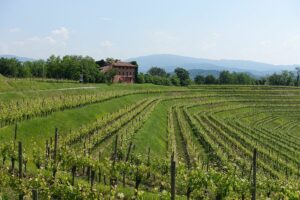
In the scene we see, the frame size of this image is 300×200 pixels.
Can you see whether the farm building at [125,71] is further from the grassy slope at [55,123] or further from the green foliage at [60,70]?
the grassy slope at [55,123]

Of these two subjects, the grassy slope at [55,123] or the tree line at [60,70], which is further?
the tree line at [60,70]

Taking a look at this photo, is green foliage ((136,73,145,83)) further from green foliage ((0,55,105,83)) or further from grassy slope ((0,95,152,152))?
grassy slope ((0,95,152,152))

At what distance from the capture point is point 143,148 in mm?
39781

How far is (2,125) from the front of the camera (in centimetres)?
3772

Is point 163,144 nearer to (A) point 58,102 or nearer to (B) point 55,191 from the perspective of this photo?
(A) point 58,102

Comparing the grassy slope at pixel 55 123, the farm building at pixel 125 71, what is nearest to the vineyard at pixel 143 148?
the grassy slope at pixel 55 123

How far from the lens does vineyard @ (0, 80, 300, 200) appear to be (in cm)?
2128

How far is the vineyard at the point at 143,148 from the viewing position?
838 inches

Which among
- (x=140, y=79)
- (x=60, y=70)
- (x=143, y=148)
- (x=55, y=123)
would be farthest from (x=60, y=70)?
(x=143, y=148)

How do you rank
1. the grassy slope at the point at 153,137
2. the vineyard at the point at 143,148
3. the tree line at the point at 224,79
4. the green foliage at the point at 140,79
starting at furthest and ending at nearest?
1. the tree line at the point at 224,79
2. the green foliage at the point at 140,79
3. the grassy slope at the point at 153,137
4. the vineyard at the point at 143,148

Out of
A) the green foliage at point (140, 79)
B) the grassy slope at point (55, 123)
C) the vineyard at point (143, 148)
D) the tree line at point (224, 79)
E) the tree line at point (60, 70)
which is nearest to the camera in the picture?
the vineyard at point (143, 148)

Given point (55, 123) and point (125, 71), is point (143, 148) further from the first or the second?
point (125, 71)

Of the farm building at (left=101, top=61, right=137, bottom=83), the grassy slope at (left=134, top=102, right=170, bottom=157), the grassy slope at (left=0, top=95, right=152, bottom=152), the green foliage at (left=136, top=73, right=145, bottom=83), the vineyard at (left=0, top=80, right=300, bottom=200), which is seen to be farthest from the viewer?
the green foliage at (left=136, top=73, right=145, bottom=83)

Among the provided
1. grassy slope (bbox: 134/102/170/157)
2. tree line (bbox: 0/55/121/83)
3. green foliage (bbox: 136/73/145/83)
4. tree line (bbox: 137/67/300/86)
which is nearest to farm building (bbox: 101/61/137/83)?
green foliage (bbox: 136/73/145/83)
